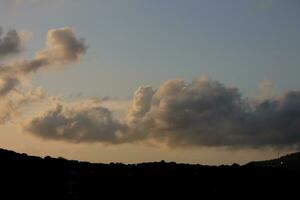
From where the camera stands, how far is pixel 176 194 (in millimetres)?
103750

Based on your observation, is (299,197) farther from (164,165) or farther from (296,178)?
(164,165)

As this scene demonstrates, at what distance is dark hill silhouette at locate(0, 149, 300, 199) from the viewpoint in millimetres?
94625

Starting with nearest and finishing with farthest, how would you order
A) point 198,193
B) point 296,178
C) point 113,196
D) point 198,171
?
point 113,196
point 198,193
point 198,171
point 296,178

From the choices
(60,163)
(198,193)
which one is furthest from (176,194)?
(60,163)

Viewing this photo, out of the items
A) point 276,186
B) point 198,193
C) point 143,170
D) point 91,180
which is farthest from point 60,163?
point 276,186

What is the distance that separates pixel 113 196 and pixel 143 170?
36.9 feet

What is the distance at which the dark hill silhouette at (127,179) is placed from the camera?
94.6m

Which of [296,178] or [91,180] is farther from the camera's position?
[296,178]

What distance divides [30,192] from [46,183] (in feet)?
14.6

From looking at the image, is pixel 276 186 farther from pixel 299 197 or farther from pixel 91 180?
pixel 91 180

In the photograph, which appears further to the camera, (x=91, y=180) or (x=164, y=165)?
(x=164, y=165)

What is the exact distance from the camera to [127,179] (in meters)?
104

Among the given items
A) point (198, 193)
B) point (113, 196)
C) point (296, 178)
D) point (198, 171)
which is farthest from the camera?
point (296, 178)

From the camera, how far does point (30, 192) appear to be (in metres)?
91.8
